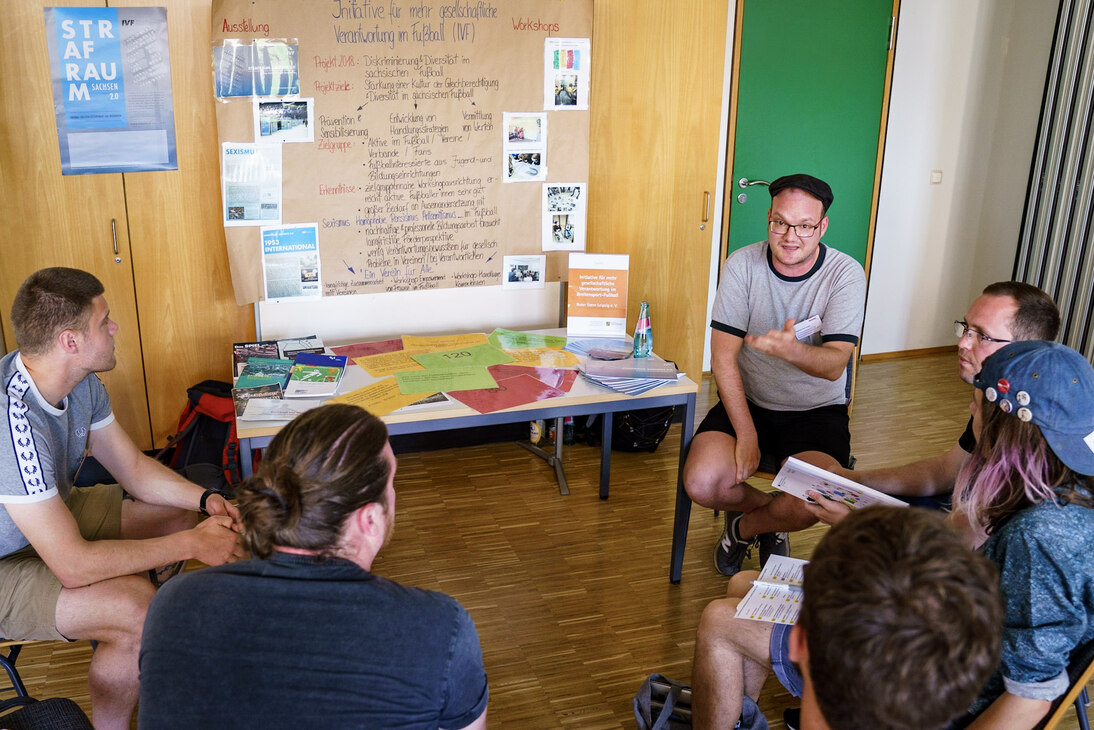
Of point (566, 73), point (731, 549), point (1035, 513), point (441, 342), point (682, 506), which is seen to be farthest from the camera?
point (566, 73)

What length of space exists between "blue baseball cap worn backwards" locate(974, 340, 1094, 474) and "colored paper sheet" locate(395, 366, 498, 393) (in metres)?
1.57

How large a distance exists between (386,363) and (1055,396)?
78.8 inches

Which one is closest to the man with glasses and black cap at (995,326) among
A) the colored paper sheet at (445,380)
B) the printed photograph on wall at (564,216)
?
the colored paper sheet at (445,380)

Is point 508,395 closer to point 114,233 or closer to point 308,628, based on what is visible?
point 308,628

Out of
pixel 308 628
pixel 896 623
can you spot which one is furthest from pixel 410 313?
pixel 896 623

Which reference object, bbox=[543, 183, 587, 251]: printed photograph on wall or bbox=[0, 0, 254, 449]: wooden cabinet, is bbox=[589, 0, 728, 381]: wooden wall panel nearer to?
bbox=[543, 183, 587, 251]: printed photograph on wall

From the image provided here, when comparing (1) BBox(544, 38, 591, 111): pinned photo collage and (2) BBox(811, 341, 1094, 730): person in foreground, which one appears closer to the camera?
(2) BBox(811, 341, 1094, 730): person in foreground

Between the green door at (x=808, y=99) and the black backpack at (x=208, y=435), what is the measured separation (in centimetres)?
276

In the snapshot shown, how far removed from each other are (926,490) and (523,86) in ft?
7.25

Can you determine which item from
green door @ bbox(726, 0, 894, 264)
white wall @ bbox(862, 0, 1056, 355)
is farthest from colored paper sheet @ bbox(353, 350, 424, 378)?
white wall @ bbox(862, 0, 1056, 355)

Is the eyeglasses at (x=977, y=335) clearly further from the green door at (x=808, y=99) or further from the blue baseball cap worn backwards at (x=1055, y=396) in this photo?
the green door at (x=808, y=99)

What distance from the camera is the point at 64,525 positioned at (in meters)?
1.91

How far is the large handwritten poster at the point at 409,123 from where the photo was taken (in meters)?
3.28

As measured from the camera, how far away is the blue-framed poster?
3.18m
